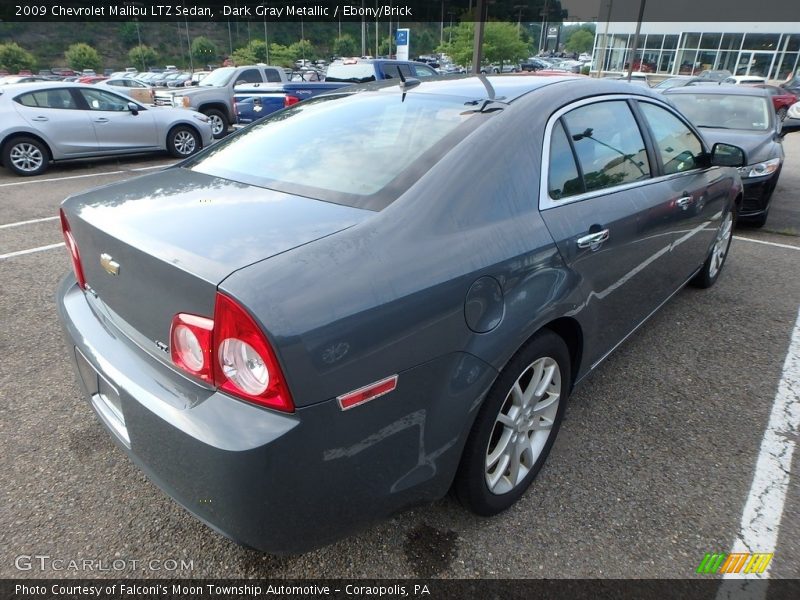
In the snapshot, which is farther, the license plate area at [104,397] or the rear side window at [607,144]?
the rear side window at [607,144]

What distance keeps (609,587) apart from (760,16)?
4957cm

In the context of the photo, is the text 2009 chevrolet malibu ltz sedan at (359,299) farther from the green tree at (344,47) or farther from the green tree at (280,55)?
the green tree at (344,47)

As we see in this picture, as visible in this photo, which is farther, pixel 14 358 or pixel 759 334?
pixel 759 334

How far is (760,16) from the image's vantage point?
1518 inches

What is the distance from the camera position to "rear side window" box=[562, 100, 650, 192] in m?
2.32

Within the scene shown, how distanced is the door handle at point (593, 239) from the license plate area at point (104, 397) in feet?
5.84

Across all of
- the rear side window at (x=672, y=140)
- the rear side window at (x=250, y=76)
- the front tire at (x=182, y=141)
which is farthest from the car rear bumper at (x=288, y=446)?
the rear side window at (x=250, y=76)

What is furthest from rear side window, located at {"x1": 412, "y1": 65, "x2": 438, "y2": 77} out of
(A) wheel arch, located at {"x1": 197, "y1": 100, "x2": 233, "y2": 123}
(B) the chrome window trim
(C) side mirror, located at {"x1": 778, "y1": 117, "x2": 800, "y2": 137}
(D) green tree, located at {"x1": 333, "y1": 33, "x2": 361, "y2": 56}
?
(D) green tree, located at {"x1": 333, "y1": 33, "x2": 361, "y2": 56}

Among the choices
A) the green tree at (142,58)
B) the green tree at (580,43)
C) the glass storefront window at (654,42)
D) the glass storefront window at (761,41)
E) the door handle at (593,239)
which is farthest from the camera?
the green tree at (580,43)

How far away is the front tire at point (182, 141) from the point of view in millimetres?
10320

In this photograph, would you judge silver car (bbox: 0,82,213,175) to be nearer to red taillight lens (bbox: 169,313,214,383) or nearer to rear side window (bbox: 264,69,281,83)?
rear side window (bbox: 264,69,281,83)

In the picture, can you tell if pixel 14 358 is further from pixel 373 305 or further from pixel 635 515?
pixel 635 515

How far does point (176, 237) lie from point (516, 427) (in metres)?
1.39

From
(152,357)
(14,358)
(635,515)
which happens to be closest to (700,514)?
(635,515)
